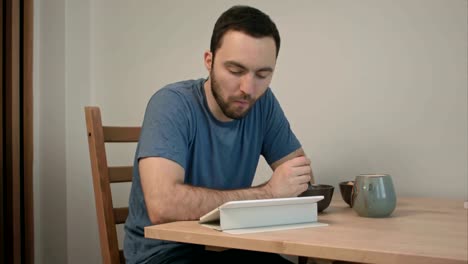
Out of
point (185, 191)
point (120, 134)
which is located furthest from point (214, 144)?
point (120, 134)

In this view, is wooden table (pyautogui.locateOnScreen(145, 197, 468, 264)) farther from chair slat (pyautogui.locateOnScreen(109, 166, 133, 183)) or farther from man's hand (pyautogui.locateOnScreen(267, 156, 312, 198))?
chair slat (pyautogui.locateOnScreen(109, 166, 133, 183))

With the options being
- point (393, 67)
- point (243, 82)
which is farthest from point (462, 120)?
point (243, 82)

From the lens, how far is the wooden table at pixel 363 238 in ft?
2.44

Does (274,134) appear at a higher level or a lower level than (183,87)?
lower

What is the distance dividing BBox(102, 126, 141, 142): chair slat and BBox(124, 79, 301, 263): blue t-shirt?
0.24m

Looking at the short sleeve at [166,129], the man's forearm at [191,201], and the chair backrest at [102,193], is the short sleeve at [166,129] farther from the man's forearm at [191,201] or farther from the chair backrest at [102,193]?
the chair backrest at [102,193]

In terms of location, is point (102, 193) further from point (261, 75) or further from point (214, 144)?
point (261, 75)

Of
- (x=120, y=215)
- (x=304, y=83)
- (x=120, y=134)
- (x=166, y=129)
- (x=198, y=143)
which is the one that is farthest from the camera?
(x=304, y=83)

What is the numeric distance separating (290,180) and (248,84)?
340 mm

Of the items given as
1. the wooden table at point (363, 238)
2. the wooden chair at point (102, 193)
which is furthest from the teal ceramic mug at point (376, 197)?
the wooden chair at point (102, 193)

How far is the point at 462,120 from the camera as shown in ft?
5.72

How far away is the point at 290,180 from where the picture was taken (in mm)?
1203

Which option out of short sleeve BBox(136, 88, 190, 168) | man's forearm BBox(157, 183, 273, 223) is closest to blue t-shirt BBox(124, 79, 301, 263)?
short sleeve BBox(136, 88, 190, 168)

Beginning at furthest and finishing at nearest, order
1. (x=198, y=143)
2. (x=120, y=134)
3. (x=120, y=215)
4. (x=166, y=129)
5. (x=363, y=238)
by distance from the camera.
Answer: (x=120, y=134), (x=120, y=215), (x=198, y=143), (x=166, y=129), (x=363, y=238)
